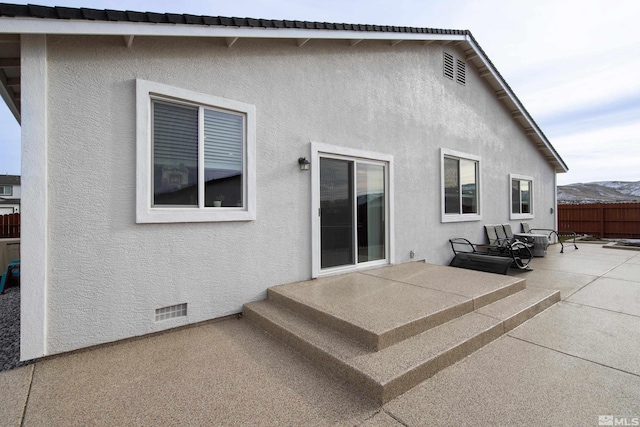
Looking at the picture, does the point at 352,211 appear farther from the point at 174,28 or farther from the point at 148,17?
the point at 148,17

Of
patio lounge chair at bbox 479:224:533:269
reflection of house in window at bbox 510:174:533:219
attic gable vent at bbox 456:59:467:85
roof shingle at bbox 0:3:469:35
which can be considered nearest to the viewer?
roof shingle at bbox 0:3:469:35

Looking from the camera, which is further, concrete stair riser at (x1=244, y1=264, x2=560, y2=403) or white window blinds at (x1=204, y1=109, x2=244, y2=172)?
white window blinds at (x1=204, y1=109, x2=244, y2=172)

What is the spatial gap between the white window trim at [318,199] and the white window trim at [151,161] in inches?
46.5

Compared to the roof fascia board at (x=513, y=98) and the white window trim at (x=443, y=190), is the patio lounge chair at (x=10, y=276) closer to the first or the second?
the white window trim at (x=443, y=190)

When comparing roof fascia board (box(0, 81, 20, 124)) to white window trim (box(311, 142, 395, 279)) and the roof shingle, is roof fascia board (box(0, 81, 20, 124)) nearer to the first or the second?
the roof shingle

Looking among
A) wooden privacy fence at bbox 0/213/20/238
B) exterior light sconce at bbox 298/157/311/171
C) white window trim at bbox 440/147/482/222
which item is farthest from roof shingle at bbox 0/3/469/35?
wooden privacy fence at bbox 0/213/20/238

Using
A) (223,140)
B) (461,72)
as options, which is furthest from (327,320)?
(461,72)

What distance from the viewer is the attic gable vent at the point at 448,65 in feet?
27.0

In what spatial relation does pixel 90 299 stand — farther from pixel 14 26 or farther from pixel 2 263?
pixel 2 263

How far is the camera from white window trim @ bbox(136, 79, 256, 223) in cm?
364

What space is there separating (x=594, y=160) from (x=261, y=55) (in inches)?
1823

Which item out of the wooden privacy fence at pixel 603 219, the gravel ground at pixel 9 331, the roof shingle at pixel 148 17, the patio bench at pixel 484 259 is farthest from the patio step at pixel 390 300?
the wooden privacy fence at pixel 603 219

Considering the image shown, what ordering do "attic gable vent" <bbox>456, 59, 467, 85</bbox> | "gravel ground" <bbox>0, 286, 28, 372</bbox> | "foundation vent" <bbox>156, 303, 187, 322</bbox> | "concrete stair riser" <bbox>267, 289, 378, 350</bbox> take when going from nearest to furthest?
"concrete stair riser" <bbox>267, 289, 378, 350</bbox> < "gravel ground" <bbox>0, 286, 28, 372</bbox> < "foundation vent" <bbox>156, 303, 187, 322</bbox> < "attic gable vent" <bbox>456, 59, 467, 85</bbox>
